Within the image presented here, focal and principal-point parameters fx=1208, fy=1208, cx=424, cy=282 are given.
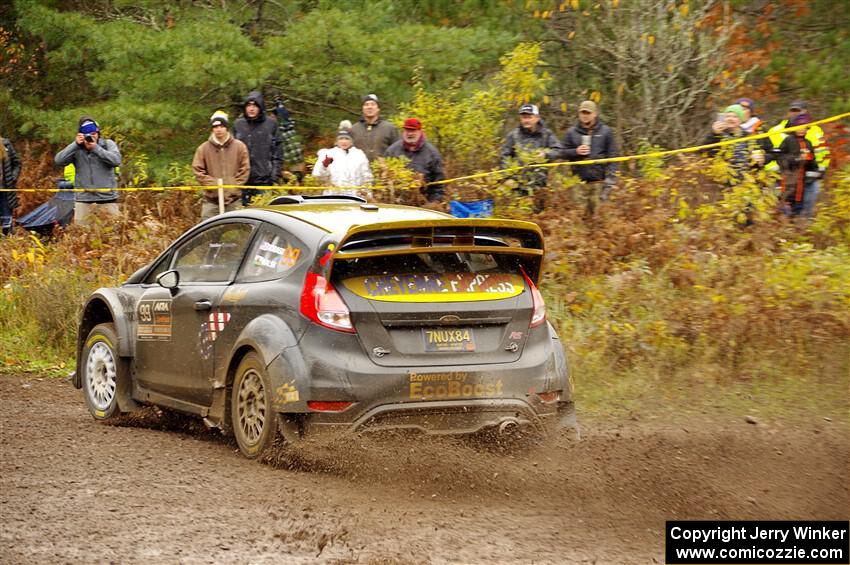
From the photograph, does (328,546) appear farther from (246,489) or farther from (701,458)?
(701,458)

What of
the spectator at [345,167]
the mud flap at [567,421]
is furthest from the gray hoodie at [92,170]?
the mud flap at [567,421]

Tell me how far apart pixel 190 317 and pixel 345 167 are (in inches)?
247

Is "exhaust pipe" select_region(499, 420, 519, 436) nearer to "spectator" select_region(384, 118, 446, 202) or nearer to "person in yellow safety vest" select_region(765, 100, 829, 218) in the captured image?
"person in yellow safety vest" select_region(765, 100, 829, 218)

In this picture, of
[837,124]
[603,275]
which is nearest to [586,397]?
[603,275]

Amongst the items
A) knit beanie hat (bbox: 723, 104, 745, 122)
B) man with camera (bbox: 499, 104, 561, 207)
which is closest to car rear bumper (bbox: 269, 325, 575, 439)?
man with camera (bbox: 499, 104, 561, 207)

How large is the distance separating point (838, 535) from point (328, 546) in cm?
246

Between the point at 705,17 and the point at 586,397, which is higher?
the point at 705,17

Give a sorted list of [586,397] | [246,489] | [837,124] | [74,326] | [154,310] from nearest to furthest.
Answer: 1. [246,489]
2. [154,310]
3. [586,397]
4. [74,326]
5. [837,124]

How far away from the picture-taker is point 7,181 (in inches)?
723

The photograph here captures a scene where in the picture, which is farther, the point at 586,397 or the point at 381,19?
the point at 381,19

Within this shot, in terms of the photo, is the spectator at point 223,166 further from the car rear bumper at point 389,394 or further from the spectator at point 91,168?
the car rear bumper at point 389,394

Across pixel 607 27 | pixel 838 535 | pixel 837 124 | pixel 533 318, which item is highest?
pixel 607 27

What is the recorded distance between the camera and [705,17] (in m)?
20.0

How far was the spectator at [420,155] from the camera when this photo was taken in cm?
1400
